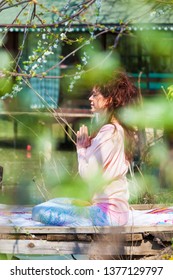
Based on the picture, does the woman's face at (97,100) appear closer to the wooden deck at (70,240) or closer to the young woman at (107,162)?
the young woman at (107,162)

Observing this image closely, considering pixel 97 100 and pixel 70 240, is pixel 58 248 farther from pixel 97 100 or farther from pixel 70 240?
pixel 97 100

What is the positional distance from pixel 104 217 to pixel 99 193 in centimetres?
14

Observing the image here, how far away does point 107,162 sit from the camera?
4.91 meters

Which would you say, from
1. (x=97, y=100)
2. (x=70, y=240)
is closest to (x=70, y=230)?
(x=70, y=240)

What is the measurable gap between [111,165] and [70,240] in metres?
0.49

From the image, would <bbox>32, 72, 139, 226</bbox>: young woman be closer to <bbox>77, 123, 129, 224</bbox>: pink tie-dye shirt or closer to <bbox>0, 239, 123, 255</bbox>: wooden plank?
<bbox>77, 123, 129, 224</bbox>: pink tie-dye shirt

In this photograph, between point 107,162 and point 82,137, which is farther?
point 107,162

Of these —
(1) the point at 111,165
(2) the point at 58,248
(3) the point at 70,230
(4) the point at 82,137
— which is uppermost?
(4) the point at 82,137

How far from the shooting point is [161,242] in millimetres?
4980

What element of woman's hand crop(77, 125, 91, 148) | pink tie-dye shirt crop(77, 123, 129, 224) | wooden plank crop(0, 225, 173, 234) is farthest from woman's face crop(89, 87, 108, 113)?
wooden plank crop(0, 225, 173, 234)

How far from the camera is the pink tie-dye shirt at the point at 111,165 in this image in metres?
4.89

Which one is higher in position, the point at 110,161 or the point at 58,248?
the point at 110,161

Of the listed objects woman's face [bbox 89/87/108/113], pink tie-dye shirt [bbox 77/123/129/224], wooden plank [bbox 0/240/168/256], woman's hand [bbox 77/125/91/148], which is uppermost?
woman's face [bbox 89/87/108/113]

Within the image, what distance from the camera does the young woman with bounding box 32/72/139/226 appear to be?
492 cm
